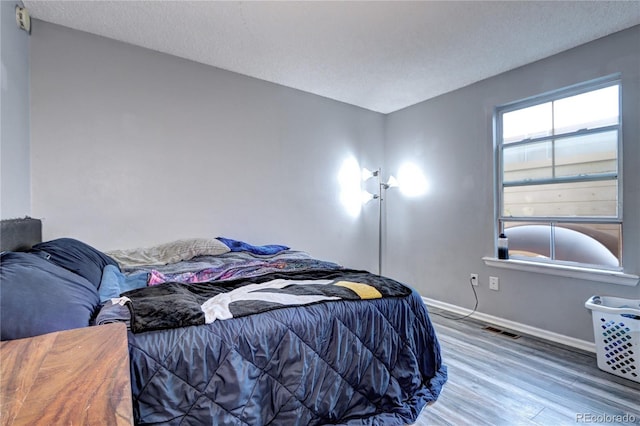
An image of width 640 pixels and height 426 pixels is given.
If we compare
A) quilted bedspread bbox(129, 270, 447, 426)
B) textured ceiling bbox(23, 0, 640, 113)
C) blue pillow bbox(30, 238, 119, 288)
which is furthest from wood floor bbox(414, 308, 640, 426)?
textured ceiling bbox(23, 0, 640, 113)

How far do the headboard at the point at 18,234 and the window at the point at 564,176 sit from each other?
11.5 ft

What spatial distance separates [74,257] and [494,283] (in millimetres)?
3207

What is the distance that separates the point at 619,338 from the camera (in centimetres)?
195

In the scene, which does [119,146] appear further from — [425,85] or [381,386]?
[425,85]

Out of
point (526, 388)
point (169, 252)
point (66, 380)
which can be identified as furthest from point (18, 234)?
point (526, 388)

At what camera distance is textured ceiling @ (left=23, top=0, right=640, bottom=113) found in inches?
78.0

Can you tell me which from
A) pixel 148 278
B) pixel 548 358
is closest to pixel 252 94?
pixel 148 278

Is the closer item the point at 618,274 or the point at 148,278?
the point at 148,278

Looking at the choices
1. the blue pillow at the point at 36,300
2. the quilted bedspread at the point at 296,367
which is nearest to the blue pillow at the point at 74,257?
the blue pillow at the point at 36,300

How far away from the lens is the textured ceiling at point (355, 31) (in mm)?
1980

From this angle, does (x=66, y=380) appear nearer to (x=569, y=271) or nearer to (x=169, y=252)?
(x=169, y=252)

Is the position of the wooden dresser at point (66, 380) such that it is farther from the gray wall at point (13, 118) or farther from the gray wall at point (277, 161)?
the gray wall at point (277, 161)

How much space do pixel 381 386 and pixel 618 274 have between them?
199 cm

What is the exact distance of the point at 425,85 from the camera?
123 inches
